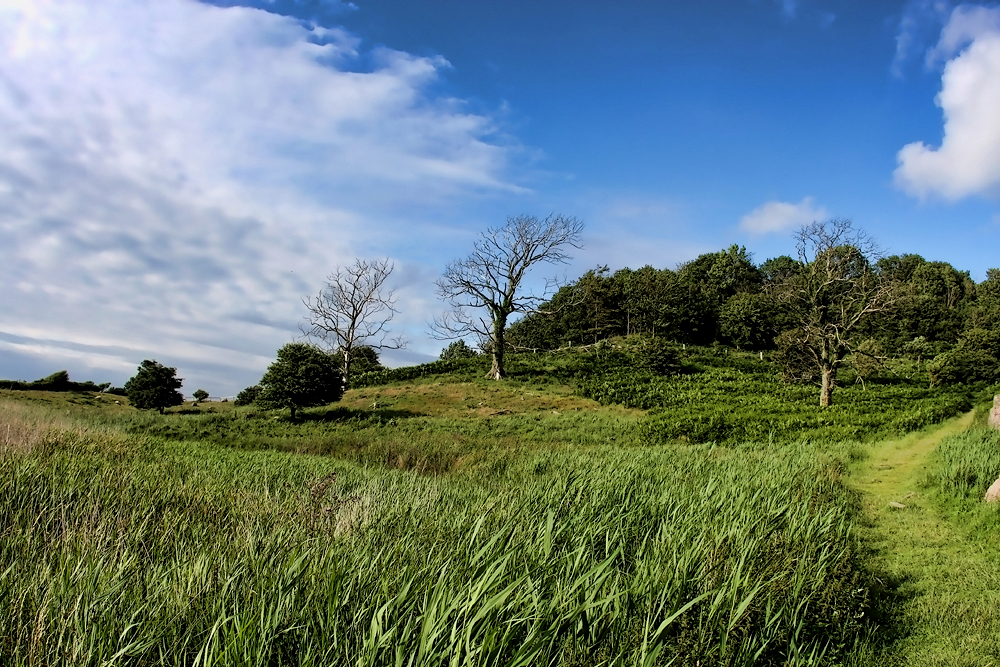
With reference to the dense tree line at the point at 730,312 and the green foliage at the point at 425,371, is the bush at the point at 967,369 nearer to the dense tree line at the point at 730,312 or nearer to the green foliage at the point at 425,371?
the dense tree line at the point at 730,312

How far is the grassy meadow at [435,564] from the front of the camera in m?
2.52

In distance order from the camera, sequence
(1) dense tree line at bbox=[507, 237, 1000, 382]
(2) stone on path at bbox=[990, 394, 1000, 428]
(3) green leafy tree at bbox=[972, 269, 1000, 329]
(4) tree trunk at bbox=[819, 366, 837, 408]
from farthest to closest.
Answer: (1) dense tree line at bbox=[507, 237, 1000, 382]
(3) green leafy tree at bbox=[972, 269, 1000, 329]
(4) tree trunk at bbox=[819, 366, 837, 408]
(2) stone on path at bbox=[990, 394, 1000, 428]

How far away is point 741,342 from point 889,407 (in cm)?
3156

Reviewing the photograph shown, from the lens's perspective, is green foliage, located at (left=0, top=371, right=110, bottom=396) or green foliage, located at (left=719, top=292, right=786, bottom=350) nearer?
green foliage, located at (left=0, top=371, right=110, bottom=396)

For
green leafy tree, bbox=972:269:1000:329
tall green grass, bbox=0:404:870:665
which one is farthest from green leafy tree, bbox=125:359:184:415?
green leafy tree, bbox=972:269:1000:329

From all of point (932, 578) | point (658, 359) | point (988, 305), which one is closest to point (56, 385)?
point (658, 359)

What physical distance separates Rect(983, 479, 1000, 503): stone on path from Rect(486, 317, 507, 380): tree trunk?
25.0 metres

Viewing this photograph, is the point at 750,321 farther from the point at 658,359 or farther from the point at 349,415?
the point at 349,415

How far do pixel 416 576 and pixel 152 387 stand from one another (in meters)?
29.5

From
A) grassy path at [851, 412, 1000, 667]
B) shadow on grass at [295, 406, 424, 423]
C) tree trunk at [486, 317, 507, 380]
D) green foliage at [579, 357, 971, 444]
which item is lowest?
grassy path at [851, 412, 1000, 667]

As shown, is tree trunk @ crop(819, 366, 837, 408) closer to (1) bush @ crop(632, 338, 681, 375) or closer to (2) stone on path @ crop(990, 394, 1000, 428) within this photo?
(2) stone on path @ crop(990, 394, 1000, 428)

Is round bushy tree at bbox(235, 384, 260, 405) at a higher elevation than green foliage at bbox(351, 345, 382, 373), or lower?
lower

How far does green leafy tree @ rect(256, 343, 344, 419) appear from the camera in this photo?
72.0ft

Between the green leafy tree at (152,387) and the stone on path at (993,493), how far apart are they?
3068 centimetres
